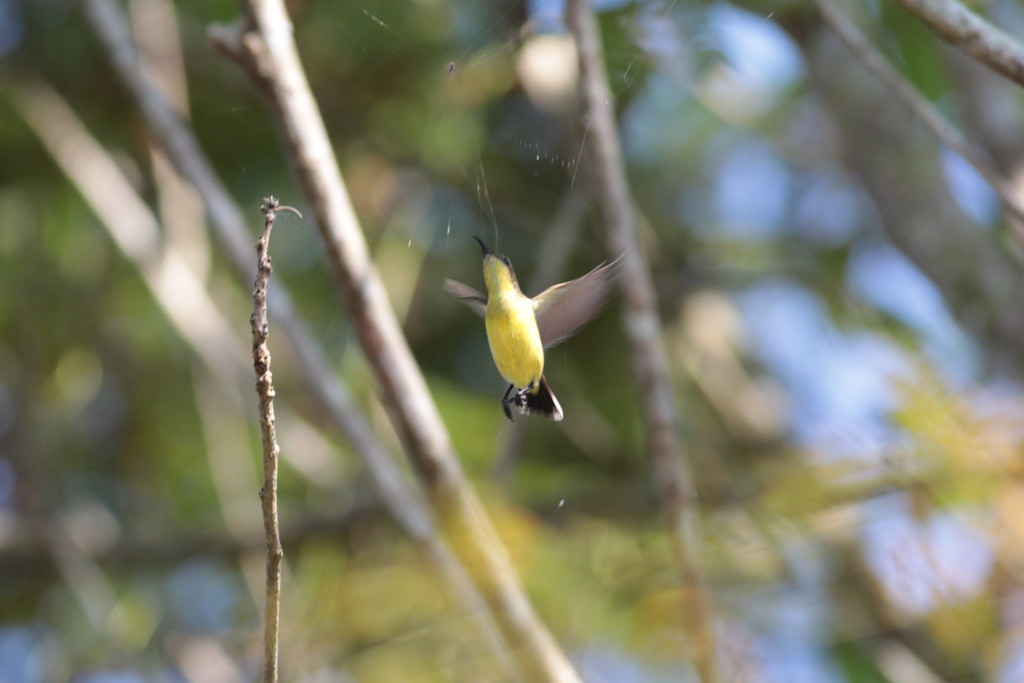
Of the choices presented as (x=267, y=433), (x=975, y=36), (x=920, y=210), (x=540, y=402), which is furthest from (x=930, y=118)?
(x=267, y=433)

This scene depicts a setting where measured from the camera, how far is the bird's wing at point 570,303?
1.09 metres

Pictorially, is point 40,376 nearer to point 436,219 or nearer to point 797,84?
point 436,219

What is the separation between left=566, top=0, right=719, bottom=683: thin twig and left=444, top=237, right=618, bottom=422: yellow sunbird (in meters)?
0.73

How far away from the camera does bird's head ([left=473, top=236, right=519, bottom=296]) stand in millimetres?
1064

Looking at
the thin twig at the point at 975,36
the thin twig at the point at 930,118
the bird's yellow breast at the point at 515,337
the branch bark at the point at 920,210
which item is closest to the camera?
the bird's yellow breast at the point at 515,337

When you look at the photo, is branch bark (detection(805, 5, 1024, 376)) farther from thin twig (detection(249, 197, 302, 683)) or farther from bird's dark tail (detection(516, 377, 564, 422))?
thin twig (detection(249, 197, 302, 683))

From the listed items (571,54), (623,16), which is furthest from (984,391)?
(571,54)

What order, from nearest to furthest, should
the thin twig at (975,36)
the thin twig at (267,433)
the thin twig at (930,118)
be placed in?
the thin twig at (267,433)
the thin twig at (975,36)
the thin twig at (930,118)

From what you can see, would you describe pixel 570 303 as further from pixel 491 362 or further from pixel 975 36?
pixel 491 362

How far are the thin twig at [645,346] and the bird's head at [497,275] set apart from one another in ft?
2.45

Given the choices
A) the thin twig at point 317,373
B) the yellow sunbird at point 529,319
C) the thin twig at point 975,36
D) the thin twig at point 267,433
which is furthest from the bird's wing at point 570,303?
the thin twig at point 317,373

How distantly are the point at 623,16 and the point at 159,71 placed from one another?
1.67m

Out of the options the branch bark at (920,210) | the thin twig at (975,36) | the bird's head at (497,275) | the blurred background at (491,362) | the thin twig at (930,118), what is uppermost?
the thin twig at (975,36)

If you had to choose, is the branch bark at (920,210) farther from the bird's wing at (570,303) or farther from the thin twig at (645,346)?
the bird's wing at (570,303)
